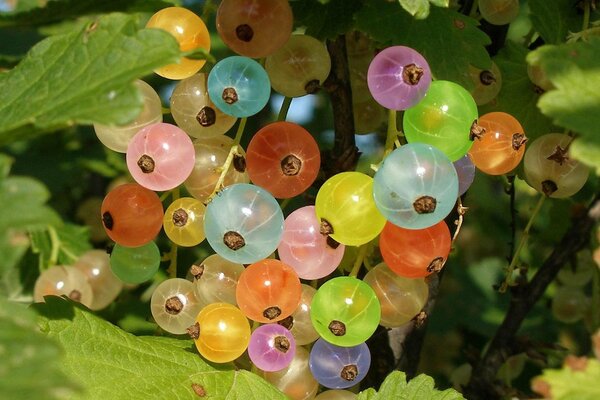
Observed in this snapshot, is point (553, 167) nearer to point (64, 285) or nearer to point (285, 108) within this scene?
point (285, 108)

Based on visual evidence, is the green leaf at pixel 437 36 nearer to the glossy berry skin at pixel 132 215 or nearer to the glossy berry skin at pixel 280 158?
the glossy berry skin at pixel 280 158

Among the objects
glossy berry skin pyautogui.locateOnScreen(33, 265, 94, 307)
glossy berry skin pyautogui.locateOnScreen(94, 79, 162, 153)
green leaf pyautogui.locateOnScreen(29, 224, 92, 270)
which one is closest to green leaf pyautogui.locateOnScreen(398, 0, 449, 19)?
glossy berry skin pyautogui.locateOnScreen(94, 79, 162, 153)

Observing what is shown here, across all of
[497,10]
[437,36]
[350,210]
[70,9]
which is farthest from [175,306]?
[497,10]

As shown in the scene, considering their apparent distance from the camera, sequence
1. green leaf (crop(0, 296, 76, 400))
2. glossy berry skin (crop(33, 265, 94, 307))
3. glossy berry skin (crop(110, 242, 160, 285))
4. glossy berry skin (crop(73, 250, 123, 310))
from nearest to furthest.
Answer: green leaf (crop(0, 296, 76, 400)) → glossy berry skin (crop(110, 242, 160, 285)) → glossy berry skin (crop(33, 265, 94, 307)) → glossy berry skin (crop(73, 250, 123, 310))

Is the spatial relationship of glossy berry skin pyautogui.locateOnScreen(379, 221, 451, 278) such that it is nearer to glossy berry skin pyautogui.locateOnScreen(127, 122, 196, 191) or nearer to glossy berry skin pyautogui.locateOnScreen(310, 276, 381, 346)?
glossy berry skin pyautogui.locateOnScreen(310, 276, 381, 346)

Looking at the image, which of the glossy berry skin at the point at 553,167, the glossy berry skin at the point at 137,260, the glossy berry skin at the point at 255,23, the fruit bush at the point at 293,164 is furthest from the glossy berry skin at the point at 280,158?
the glossy berry skin at the point at 553,167
